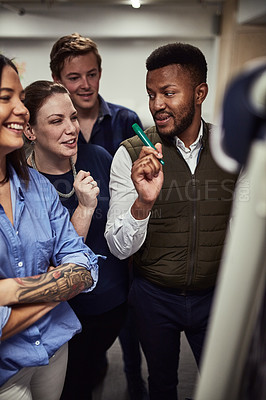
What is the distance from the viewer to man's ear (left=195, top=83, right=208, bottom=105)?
3.56ft

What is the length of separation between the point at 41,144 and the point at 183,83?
47cm

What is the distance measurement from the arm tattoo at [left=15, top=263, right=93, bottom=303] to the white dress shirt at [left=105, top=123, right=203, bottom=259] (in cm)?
17

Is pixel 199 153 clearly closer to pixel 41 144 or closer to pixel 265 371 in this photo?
pixel 41 144

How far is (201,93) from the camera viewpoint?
109cm

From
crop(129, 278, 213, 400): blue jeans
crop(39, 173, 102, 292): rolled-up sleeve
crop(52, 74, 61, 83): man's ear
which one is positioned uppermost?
crop(52, 74, 61, 83): man's ear

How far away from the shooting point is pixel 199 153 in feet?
3.70

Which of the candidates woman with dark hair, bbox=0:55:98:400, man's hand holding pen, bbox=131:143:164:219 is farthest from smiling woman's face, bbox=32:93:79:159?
man's hand holding pen, bbox=131:143:164:219

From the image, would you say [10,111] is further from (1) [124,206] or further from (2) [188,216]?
(2) [188,216]

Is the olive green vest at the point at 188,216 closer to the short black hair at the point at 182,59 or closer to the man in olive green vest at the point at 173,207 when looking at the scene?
the man in olive green vest at the point at 173,207

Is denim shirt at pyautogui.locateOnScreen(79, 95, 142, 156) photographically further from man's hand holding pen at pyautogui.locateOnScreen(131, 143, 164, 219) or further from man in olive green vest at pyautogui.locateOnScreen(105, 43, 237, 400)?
man's hand holding pen at pyautogui.locateOnScreen(131, 143, 164, 219)

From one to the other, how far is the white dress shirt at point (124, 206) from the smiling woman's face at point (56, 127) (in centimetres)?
16

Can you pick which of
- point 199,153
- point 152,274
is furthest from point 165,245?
point 199,153

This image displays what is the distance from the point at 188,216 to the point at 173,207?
0.06 m

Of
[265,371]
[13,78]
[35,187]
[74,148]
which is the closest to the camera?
[265,371]
